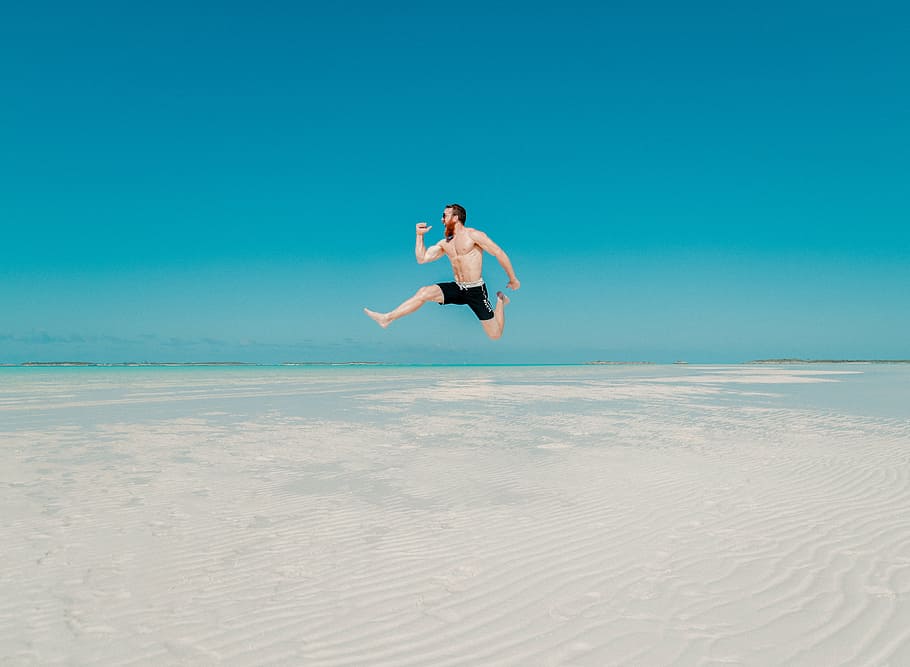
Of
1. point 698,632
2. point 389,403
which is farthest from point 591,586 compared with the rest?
point 389,403

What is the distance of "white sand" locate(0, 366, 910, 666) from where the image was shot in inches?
119

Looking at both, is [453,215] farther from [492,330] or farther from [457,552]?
[457,552]

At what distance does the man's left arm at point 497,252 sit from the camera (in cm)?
875

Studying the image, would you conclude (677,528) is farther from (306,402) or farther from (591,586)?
(306,402)

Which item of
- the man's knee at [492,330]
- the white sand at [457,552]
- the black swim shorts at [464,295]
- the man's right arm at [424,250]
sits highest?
the man's right arm at [424,250]

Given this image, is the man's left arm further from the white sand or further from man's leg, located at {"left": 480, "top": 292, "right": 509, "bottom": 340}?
the white sand

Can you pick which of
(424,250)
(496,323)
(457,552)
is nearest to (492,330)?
(496,323)

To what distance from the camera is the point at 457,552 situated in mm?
4395

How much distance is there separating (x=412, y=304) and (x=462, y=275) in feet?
2.98

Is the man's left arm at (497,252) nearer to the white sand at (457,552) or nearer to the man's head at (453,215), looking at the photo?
the man's head at (453,215)

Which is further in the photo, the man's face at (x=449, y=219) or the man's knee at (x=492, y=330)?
the man's knee at (x=492, y=330)

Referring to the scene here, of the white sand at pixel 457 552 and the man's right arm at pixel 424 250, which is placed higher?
the man's right arm at pixel 424 250

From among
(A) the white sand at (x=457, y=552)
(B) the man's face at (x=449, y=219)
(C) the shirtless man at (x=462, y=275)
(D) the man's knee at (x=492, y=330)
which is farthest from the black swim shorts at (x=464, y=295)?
(A) the white sand at (x=457, y=552)

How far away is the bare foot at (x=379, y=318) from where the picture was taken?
9562mm
